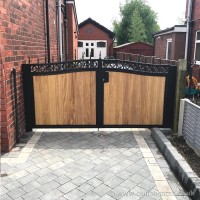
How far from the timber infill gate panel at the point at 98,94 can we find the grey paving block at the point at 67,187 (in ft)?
7.25

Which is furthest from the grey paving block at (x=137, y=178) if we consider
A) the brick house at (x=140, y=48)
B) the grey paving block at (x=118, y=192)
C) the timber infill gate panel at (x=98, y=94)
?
the brick house at (x=140, y=48)

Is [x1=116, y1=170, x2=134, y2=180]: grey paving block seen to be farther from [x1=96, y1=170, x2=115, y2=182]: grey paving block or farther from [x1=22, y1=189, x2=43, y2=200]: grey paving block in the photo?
[x1=22, y1=189, x2=43, y2=200]: grey paving block

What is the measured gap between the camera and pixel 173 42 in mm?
15906

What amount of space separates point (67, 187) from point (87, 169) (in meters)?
0.59

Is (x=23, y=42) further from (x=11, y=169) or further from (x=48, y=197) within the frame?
(x=48, y=197)

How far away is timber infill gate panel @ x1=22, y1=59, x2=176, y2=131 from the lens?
5.32 m

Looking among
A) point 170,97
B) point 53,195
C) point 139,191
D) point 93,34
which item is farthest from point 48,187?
point 93,34

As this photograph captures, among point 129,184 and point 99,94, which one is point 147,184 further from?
point 99,94

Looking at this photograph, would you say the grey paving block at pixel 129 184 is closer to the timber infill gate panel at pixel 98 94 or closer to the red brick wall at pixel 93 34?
the timber infill gate panel at pixel 98 94

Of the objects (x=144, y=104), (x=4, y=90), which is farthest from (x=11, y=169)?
(x=144, y=104)

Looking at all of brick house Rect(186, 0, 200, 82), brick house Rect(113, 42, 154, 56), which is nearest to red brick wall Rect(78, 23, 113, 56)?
brick house Rect(113, 42, 154, 56)

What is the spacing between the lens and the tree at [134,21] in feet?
150

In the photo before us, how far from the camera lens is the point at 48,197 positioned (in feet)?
10.3

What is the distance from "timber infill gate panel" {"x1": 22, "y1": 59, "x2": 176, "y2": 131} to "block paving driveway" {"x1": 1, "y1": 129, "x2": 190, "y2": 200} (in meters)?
0.40
